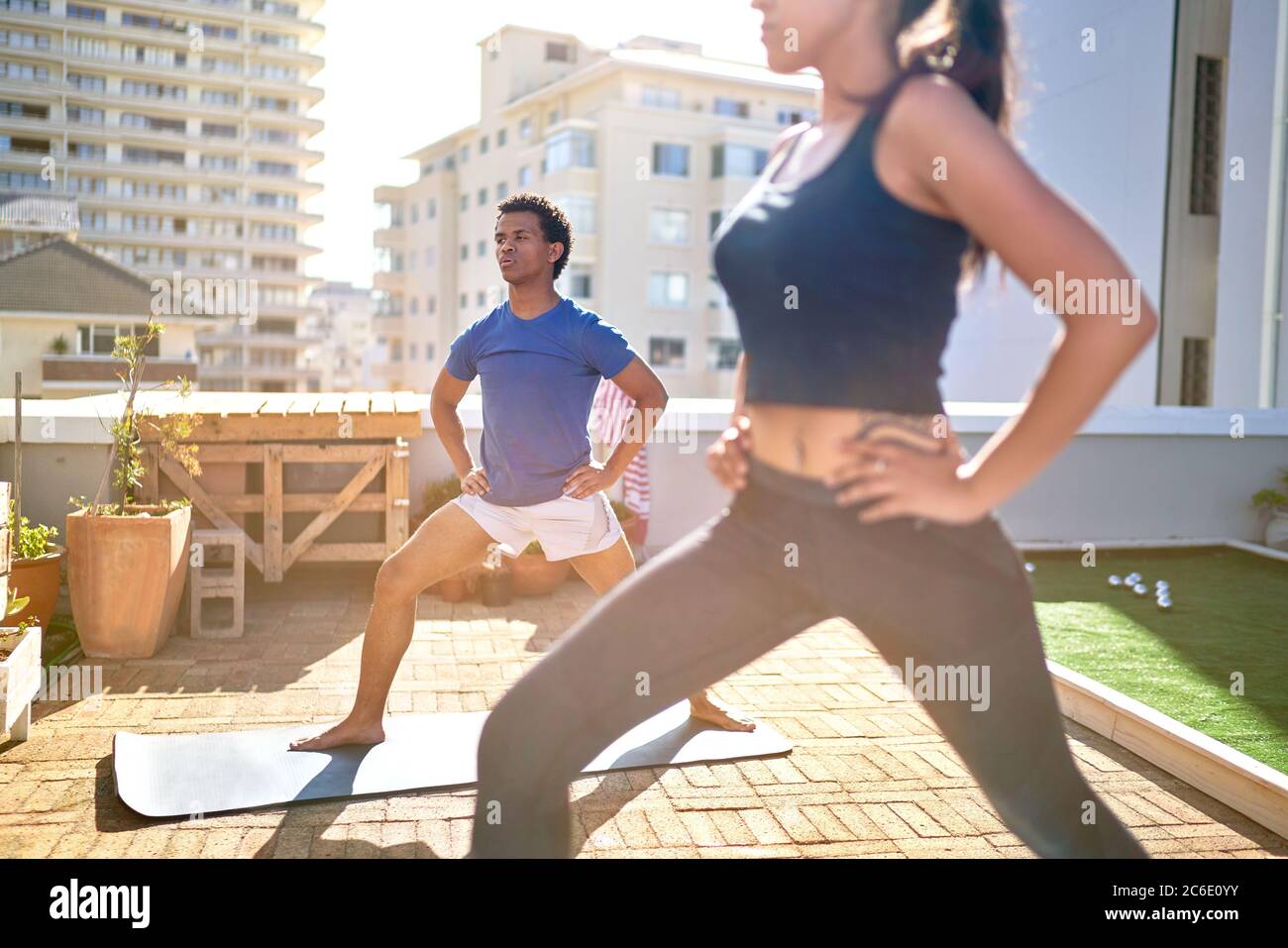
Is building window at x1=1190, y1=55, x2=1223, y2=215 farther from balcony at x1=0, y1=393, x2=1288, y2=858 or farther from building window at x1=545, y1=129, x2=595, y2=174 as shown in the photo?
building window at x1=545, y1=129, x2=595, y2=174

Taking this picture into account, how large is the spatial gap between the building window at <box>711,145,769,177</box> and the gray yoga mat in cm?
5219

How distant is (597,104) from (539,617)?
52452mm

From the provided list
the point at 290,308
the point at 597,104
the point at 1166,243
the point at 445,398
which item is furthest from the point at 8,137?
the point at 445,398

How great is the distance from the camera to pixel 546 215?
489cm

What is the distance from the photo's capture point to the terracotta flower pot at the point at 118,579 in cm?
642

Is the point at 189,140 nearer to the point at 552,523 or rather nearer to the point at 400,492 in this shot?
the point at 400,492

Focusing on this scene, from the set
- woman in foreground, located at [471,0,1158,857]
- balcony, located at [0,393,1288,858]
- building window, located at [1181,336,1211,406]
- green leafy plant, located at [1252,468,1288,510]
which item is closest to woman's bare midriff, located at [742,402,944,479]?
woman in foreground, located at [471,0,1158,857]

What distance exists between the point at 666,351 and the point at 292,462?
158ft

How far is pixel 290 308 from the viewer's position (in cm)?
8881

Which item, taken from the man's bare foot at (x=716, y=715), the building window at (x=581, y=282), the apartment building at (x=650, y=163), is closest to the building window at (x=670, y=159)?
the apartment building at (x=650, y=163)

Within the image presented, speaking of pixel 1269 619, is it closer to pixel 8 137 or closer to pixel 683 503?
pixel 683 503

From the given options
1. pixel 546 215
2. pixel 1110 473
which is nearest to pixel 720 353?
pixel 1110 473

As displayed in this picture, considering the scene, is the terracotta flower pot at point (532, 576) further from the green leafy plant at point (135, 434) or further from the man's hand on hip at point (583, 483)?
the man's hand on hip at point (583, 483)

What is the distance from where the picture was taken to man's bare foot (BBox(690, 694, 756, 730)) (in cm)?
528
